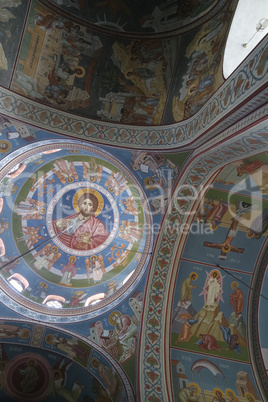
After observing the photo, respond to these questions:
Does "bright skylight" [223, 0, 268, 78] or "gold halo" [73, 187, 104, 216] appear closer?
"bright skylight" [223, 0, 268, 78]

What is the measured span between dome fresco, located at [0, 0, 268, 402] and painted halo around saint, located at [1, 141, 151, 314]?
0.05 m

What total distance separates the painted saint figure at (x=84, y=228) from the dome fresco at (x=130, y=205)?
0.05m

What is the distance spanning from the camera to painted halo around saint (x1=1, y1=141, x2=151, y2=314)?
11.1 metres

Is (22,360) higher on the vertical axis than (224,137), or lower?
lower

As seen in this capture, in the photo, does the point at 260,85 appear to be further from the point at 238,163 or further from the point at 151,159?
the point at 151,159

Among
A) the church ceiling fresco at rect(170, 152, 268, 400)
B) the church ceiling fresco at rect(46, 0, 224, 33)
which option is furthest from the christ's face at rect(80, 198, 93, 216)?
the church ceiling fresco at rect(46, 0, 224, 33)

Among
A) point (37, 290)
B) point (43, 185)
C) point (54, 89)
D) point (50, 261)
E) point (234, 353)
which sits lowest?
point (234, 353)

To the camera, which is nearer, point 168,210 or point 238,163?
point 238,163

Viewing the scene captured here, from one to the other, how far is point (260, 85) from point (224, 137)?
1.65 m

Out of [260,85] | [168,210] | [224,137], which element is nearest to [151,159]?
[168,210]

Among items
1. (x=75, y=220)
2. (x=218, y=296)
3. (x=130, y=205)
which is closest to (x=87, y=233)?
(x=75, y=220)

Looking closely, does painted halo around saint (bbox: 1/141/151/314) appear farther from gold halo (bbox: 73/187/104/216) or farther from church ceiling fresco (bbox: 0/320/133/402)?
church ceiling fresco (bbox: 0/320/133/402)

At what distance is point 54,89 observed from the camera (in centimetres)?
857

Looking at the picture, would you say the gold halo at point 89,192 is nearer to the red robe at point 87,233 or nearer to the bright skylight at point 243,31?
the red robe at point 87,233
